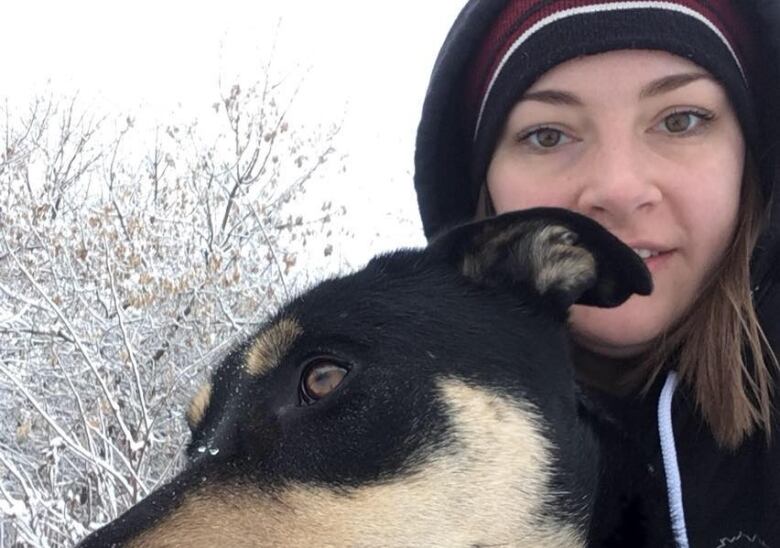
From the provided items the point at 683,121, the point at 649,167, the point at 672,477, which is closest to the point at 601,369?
the point at 672,477

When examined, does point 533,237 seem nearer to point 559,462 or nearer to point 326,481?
point 559,462

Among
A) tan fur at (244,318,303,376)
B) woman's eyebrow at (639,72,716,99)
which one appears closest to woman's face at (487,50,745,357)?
woman's eyebrow at (639,72,716,99)

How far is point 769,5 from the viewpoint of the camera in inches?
105

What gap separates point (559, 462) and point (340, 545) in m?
0.70

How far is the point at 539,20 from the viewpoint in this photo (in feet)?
9.00

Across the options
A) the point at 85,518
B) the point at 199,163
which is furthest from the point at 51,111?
the point at 85,518

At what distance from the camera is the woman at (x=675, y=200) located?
7.77ft

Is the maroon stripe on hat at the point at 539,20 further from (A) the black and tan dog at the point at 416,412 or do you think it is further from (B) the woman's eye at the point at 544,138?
(A) the black and tan dog at the point at 416,412

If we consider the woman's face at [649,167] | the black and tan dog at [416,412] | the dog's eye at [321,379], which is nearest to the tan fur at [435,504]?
the black and tan dog at [416,412]

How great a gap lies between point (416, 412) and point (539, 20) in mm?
1492

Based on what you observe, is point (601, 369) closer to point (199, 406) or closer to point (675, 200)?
point (675, 200)

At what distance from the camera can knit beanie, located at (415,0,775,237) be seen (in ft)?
8.39

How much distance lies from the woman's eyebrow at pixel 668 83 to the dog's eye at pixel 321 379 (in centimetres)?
133

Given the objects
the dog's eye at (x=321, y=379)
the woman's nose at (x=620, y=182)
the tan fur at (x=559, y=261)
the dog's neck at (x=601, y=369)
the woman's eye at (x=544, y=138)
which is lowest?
the dog's neck at (x=601, y=369)
